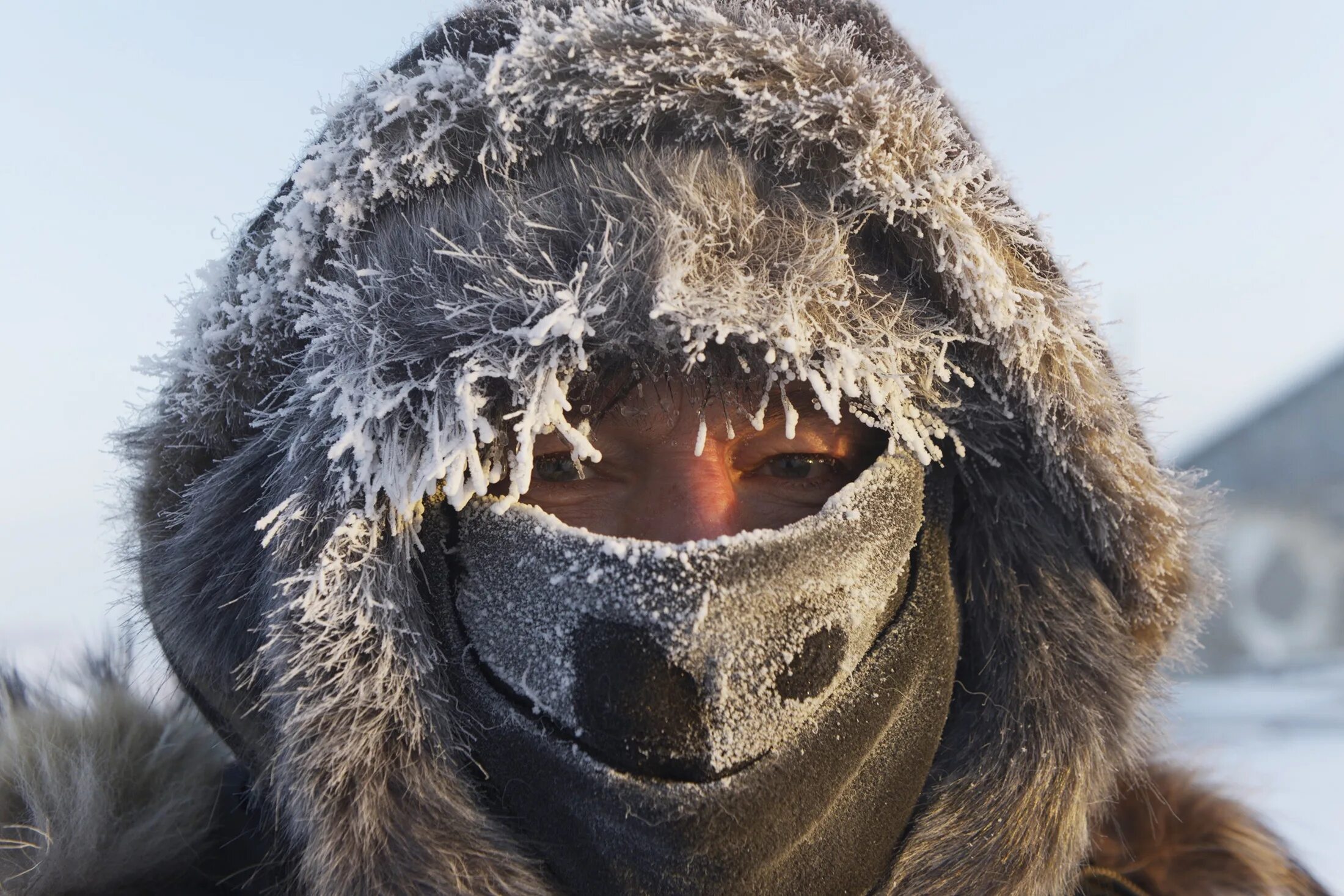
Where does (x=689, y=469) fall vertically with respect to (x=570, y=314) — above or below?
below

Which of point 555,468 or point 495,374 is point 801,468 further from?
point 495,374

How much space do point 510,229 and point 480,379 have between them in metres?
0.18

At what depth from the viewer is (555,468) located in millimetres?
1068

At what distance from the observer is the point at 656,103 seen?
98 cm

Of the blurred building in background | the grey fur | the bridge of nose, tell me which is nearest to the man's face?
the bridge of nose

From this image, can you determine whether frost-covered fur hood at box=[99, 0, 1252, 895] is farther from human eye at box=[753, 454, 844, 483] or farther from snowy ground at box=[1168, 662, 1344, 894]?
snowy ground at box=[1168, 662, 1344, 894]

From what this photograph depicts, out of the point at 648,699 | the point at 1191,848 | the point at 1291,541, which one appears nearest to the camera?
the point at 648,699

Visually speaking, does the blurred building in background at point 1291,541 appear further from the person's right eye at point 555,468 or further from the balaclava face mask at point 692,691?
the person's right eye at point 555,468

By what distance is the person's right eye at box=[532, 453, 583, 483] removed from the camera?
106 cm

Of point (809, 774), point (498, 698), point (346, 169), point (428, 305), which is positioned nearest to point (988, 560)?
point (809, 774)

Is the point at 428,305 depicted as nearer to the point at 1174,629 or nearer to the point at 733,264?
the point at 733,264

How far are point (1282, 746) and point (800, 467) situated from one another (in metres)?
5.11

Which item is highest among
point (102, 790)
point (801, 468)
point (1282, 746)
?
point (102, 790)

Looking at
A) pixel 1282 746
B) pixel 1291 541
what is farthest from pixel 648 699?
pixel 1291 541
